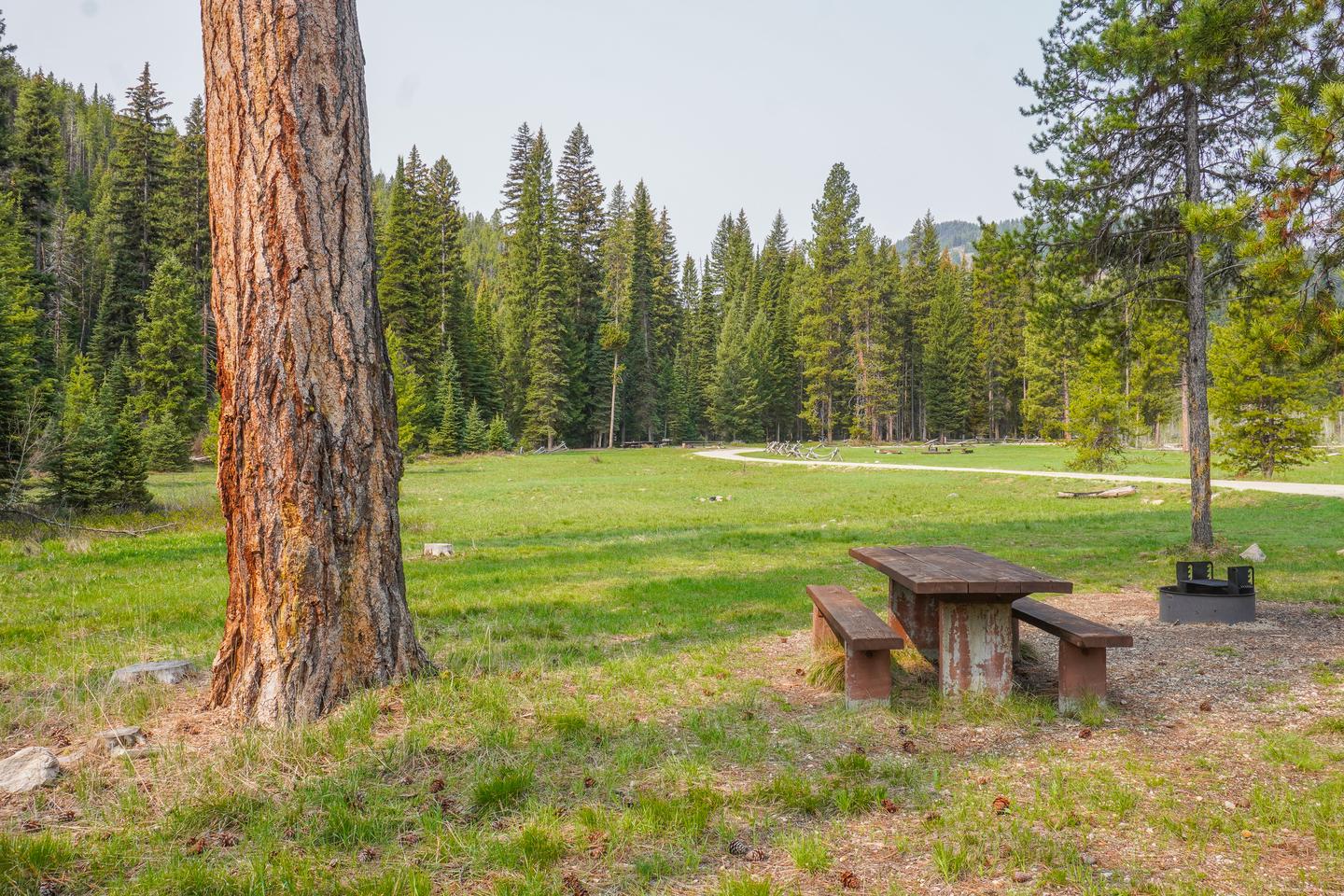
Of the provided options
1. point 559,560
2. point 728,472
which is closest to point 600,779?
point 559,560

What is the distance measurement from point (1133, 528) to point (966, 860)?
13848 mm

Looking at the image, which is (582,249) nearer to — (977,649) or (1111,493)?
(1111,493)

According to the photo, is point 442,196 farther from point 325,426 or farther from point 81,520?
point 325,426

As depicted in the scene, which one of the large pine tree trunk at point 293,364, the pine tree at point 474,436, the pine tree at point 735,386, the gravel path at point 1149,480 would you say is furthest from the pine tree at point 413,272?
the large pine tree trunk at point 293,364

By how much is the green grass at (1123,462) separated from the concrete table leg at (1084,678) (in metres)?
22.5

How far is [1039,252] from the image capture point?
39.2 feet

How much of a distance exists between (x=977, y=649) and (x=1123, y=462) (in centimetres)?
2977

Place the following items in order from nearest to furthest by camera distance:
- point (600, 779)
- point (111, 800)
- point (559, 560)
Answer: point (111, 800) → point (600, 779) → point (559, 560)

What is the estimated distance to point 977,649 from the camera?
189 inches

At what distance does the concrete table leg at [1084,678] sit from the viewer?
4.57 m

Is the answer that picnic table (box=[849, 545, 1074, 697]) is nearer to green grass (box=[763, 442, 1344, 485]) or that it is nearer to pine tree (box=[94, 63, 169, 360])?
green grass (box=[763, 442, 1344, 485])

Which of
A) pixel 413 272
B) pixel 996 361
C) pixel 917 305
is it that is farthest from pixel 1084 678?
pixel 917 305

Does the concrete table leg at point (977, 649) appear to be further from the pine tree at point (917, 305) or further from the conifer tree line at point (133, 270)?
the pine tree at point (917, 305)

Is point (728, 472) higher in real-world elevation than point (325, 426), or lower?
lower
